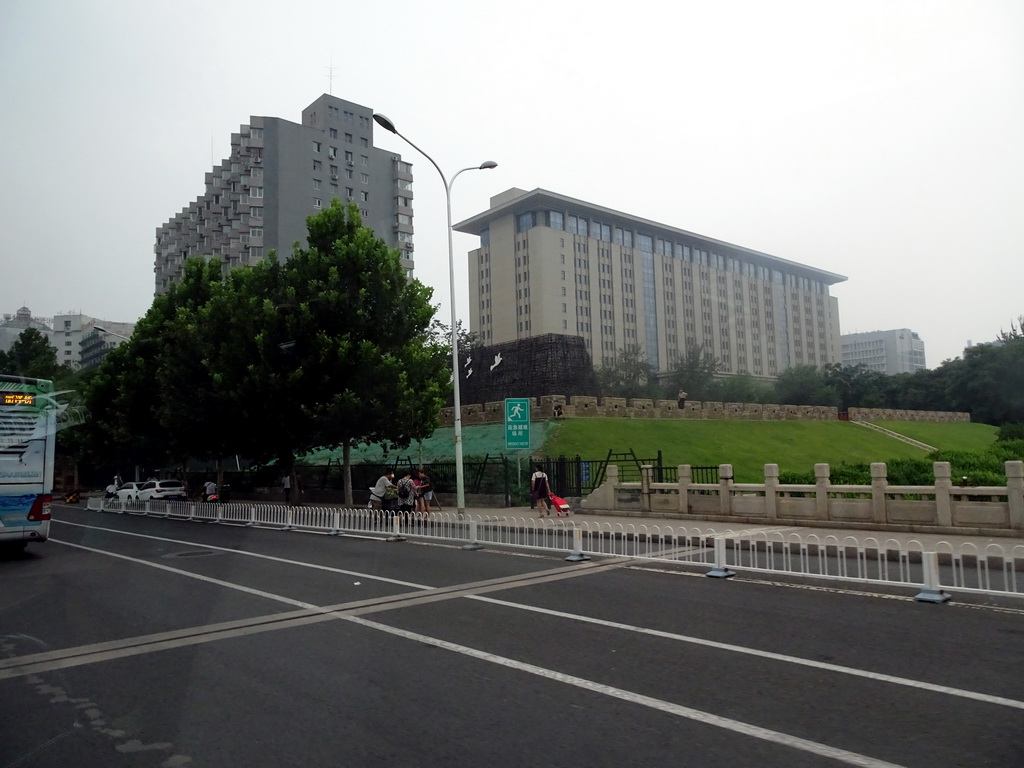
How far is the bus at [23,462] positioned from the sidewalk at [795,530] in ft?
36.9

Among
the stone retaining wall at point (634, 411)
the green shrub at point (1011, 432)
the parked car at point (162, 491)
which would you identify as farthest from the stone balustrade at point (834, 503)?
the parked car at point (162, 491)

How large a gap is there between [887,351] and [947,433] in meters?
147

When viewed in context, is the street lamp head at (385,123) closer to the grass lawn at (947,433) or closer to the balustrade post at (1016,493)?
the balustrade post at (1016,493)

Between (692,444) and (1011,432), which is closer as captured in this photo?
(692,444)

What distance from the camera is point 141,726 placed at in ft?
16.9

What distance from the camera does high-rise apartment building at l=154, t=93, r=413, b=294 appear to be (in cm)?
7681

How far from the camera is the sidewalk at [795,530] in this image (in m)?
14.3

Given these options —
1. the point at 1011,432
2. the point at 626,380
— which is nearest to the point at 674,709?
the point at 1011,432

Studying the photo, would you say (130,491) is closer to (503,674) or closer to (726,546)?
(726,546)

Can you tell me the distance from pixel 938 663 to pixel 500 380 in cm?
3848

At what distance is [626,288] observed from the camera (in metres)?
121

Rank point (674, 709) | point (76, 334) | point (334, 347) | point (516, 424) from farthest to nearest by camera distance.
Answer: point (76, 334)
point (334, 347)
point (516, 424)
point (674, 709)

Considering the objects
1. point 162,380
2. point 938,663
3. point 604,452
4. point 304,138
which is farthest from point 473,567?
point 304,138

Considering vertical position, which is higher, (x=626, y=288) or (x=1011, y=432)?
(x=626, y=288)
